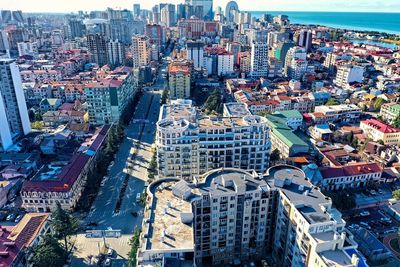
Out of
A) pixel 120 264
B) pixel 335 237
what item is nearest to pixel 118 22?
pixel 120 264

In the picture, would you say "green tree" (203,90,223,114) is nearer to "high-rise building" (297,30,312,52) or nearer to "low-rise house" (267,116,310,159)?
"low-rise house" (267,116,310,159)

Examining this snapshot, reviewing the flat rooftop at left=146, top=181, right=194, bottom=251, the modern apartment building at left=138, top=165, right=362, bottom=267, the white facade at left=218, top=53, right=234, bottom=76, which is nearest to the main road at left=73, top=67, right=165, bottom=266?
the flat rooftop at left=146, top=181, right=194, bottom=251

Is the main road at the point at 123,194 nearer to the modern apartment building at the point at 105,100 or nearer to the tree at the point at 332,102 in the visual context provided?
the modern apartment building at the point at 105,100

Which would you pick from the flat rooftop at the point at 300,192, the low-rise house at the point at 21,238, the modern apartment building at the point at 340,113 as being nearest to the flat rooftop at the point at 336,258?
the flat rooftop at the point at 300,192

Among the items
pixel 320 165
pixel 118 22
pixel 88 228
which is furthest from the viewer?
pixel 118 22

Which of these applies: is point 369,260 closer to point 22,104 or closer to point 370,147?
point 370,147

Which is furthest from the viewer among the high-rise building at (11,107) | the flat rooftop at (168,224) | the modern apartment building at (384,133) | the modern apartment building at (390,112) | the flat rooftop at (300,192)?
the modern apartment building at (390,112)

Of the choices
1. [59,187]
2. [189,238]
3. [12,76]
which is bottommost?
[59,187]
